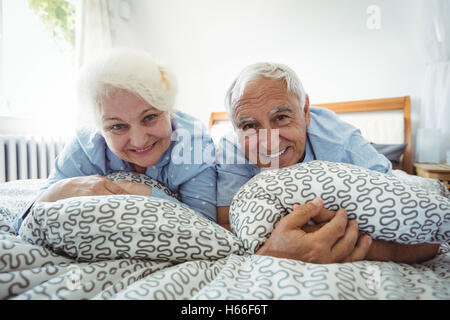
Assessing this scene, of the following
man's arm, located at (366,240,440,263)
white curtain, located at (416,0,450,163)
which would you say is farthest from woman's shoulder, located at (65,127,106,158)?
white curtain, located at (416,0,450,163)

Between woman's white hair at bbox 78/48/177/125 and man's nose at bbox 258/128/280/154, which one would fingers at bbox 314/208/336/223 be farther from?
woman's white hair at bbox 78/48/177/125

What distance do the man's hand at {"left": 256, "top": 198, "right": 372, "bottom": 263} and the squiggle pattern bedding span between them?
0.17ft

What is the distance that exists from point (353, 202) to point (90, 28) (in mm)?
3342

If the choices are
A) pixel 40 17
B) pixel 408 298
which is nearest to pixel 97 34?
pixel 40 17

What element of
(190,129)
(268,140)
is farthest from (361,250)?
(190,129)

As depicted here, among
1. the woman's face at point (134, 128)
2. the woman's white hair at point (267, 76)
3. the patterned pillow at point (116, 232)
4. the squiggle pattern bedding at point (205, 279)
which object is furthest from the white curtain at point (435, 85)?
the patterned pillow at point (116, 232)

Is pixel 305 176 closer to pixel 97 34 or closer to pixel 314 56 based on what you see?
pixel 314 56

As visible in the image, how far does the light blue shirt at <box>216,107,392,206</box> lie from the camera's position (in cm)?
97

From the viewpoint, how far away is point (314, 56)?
2646 millimetres

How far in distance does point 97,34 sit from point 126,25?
0.66 m

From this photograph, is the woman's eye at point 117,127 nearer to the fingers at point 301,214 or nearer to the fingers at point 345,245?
the fingers at point 301,214

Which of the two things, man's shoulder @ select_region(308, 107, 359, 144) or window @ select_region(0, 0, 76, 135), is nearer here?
man's shoulder @ select_region(308, 107, 359, 144)

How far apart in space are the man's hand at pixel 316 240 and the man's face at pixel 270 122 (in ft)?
1.15

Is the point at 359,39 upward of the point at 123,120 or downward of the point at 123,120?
upward
